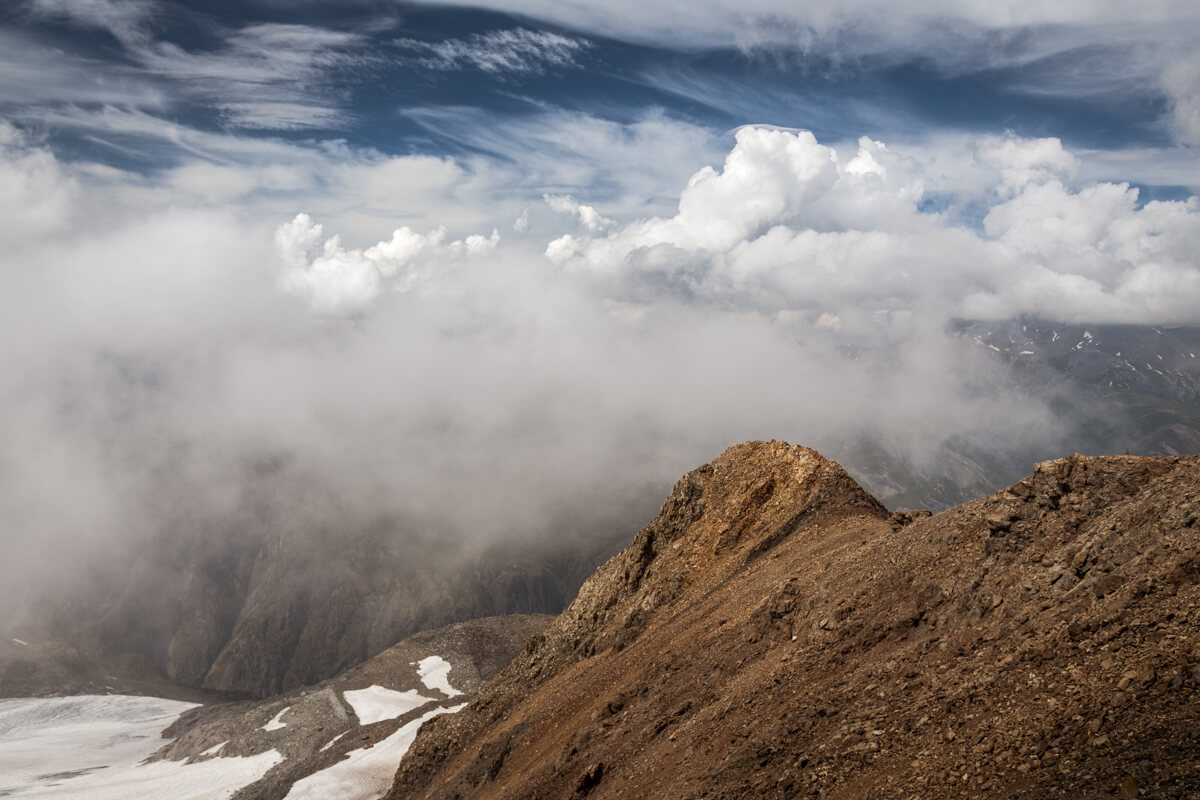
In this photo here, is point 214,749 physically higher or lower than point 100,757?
higher

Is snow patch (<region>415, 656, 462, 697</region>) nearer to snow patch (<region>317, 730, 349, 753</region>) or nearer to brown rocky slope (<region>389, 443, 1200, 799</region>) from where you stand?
snow patch (<region>317, 730, 349, 753</region>)

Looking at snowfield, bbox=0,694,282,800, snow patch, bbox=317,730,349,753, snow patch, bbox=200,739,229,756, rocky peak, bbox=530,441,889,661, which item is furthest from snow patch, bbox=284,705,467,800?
snow patch, bbox=200,739,229,756

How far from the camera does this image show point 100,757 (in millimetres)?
146250

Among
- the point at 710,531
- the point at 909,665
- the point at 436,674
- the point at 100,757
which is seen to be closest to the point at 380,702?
the point at 436,674

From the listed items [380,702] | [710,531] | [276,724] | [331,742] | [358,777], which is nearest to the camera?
[710,531]

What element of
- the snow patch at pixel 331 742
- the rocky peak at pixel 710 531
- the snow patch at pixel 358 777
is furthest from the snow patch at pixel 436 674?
the rocky peak at pixel 710 531

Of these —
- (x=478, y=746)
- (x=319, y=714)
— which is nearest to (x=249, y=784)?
(x=319, y=714)

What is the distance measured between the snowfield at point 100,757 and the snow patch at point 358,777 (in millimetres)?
20060

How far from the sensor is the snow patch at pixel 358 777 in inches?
2990

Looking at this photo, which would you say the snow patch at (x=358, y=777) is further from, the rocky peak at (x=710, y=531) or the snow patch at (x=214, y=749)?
the snow patch at (x=214, y=749)

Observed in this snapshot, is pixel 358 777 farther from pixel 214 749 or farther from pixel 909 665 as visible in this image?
pixel 909 665

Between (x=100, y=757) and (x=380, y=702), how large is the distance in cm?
7403

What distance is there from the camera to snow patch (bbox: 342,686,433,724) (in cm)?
11219

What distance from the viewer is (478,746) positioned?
169 feet
